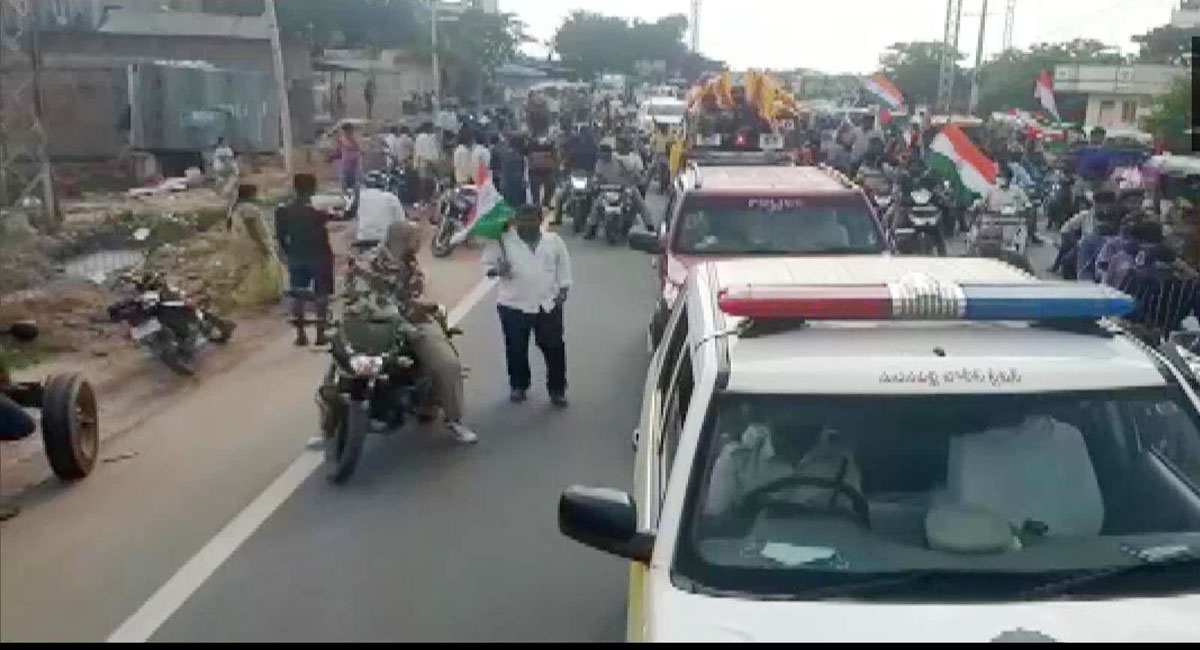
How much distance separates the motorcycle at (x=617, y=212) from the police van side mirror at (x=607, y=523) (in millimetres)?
16695

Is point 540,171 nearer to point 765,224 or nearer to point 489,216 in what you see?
Result: point 765,224

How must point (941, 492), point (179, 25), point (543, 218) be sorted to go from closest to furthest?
point (941, 492) < point (543, 218) < point (179, 25)

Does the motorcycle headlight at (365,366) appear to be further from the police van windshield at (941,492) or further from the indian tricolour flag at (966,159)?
the indian tricolour flag at (966,159)

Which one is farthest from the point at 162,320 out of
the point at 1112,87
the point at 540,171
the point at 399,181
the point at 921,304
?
the point at 1112,87

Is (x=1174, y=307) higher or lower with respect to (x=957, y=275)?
lower

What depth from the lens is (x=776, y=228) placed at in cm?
1091

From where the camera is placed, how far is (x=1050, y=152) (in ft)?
111

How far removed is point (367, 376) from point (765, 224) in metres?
3.70

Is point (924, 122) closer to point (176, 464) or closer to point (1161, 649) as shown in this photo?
point (176, 464)

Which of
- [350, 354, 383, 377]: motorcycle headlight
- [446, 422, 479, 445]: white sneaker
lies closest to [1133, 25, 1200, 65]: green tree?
[446, 422, 479, 445]: white sneaker

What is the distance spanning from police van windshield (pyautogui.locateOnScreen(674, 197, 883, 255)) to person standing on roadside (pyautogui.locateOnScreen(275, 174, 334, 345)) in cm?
367

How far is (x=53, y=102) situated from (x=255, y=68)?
406 inches

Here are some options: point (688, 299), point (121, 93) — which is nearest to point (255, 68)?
point (121, 93)

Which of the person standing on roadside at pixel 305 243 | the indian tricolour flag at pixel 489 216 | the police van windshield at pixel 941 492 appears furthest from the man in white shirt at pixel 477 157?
the police van windshield at pixel 941 492
